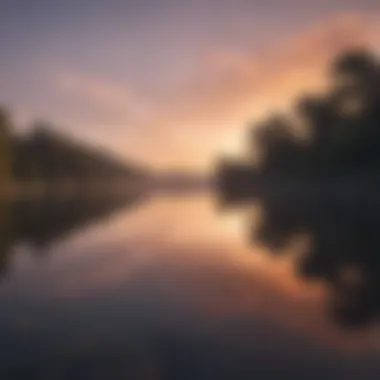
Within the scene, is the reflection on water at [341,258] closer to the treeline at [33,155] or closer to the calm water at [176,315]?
the calm water at [176,315]

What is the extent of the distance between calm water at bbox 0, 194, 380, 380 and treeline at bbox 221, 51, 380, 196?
7.71 m

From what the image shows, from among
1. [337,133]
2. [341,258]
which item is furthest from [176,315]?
[337,133]

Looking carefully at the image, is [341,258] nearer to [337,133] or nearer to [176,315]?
[176,315]

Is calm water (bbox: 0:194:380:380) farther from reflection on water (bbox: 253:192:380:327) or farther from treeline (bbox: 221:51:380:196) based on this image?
treeline (bbox: 221:51:380:196)

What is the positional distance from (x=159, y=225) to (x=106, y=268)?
290cm

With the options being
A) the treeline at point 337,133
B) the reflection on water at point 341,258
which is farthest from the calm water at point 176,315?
the treeline at point 337,133

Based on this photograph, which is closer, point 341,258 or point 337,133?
point 341,258

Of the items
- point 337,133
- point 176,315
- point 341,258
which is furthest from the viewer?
point 337,133

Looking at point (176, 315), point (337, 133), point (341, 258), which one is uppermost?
point (337, 133)

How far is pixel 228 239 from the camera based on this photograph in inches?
185

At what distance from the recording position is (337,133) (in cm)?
1160

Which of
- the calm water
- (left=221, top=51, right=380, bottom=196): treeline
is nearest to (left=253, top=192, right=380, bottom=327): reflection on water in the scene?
the calm water

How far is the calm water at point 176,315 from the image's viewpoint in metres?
1.61

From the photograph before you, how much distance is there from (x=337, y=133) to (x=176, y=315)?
401 inches
